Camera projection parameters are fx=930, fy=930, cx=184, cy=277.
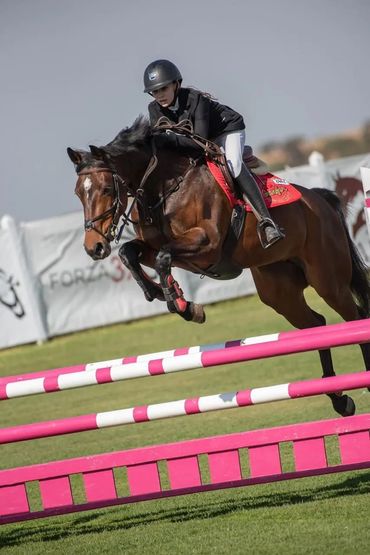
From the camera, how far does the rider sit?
523 centimetres

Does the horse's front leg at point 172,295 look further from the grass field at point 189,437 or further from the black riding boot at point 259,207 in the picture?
the grass field at point 189,437

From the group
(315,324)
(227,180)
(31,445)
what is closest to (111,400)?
(31,445)

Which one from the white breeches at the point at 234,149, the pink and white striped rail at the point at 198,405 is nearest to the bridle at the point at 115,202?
the white breeches at the point at 234,149

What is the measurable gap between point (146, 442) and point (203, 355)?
322 cm

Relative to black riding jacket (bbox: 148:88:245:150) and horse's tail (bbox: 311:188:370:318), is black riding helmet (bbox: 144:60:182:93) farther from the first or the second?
horse's tail (bbox: 311:188:370:318)

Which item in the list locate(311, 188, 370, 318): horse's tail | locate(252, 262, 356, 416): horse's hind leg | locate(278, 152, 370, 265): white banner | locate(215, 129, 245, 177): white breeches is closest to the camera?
locate(215, 129, 245, 177): white breeches

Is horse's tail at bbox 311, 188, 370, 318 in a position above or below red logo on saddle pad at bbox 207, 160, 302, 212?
below

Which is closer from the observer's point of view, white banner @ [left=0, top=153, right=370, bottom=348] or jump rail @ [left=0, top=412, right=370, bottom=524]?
jump rail @ [left=0, top=412, right=370, bottom=524]

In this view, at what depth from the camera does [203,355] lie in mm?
A: 4156

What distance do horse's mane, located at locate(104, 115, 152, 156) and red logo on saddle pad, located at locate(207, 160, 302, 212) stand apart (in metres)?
0.44

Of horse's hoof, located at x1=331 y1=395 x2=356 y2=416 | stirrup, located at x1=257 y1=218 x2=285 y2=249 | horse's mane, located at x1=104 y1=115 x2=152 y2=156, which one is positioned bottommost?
horse's hoof, located at x1=331 y1=395 x2=356 y2=416

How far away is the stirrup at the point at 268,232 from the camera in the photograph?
5.49 metres

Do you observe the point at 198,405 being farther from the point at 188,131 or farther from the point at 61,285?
the point at 61,285

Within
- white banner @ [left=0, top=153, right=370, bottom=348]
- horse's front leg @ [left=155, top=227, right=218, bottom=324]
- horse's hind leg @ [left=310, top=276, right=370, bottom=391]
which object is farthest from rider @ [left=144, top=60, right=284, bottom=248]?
white banner @ [left=0, top=153, right=370, bottom=348]
